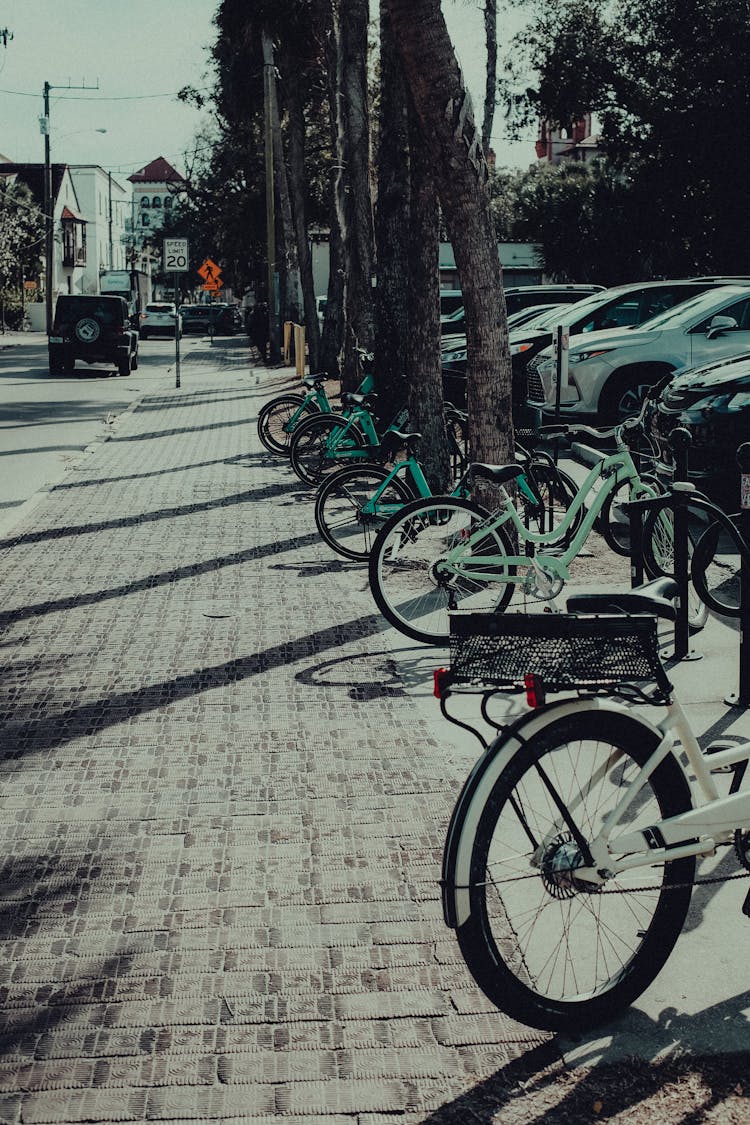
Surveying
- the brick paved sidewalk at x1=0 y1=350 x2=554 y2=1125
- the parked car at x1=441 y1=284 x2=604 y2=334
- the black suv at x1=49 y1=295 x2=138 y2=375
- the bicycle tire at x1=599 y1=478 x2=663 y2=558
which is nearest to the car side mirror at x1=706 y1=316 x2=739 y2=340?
the bicycle tire at x1=599 y1=478 x2=663 y2=558

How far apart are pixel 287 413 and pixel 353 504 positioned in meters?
7.49

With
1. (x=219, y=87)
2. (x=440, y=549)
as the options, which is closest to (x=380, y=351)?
(x=440, y=549)

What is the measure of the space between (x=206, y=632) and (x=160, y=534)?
3.45 m

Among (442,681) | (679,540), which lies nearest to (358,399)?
(679,540)

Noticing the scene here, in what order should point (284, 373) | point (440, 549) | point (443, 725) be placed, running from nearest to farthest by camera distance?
point (443, 725), point (440, 549), point (284, 373)

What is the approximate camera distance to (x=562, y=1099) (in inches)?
127

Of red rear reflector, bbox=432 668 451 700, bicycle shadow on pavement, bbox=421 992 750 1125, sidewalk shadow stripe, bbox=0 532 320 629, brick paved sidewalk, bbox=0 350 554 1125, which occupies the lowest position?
bicycle shadow on pavement, bbox=421 992 750 1125

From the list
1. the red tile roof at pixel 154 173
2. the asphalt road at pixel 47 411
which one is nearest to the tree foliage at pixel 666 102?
the asphalt road at pixel 47 411

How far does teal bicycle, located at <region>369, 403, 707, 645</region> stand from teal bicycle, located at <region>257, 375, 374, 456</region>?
7.41 m

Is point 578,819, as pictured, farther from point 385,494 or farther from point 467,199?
point 467,199

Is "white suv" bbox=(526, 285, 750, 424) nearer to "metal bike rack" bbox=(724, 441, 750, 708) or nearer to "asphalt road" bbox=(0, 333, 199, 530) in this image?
"asphalt road" bbox=(0, 333, 199, 530)

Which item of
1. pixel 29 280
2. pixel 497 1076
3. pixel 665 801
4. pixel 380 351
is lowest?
pixel 497 1076

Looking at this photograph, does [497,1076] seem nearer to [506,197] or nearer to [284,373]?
[284,373]

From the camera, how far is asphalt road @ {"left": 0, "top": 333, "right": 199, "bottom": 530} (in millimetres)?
15219
